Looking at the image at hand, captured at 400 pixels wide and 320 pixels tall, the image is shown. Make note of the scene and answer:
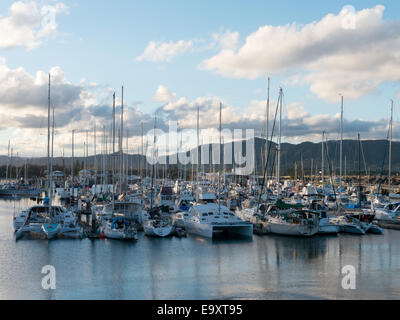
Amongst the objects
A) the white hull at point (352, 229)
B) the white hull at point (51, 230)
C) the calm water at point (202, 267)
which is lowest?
the calm water at point (202, 267)

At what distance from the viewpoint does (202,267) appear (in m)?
31.2

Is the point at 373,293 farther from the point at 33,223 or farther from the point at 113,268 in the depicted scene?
the point at 33,223

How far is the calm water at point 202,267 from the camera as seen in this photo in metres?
24.4

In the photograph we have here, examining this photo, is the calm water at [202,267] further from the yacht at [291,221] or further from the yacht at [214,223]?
the yacht at [214,223]

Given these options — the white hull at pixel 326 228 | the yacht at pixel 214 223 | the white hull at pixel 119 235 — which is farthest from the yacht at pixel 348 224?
the white hull at pixel 119 235

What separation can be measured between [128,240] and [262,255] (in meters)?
12.6

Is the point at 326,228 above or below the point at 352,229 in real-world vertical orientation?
above

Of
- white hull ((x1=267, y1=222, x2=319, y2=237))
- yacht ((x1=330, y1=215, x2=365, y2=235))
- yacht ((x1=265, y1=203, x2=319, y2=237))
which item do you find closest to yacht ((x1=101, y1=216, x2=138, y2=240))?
yacht ((x1=265, y1=203, x2=319, y2=237))

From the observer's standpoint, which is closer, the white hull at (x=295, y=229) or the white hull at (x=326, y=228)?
the white hull at (x=295, y=229)

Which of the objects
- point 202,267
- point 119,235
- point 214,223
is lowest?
point 202,267

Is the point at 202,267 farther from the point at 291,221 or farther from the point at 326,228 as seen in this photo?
the point at 326,228

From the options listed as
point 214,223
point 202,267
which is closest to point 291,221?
point 214,223

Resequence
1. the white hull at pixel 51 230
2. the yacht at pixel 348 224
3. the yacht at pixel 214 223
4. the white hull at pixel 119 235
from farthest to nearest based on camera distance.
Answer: the yacht at pixel 348 224 → the yacht at pixel 214 223 → the white hull at pixel 119 235 → the white hull at pixel 51 230
